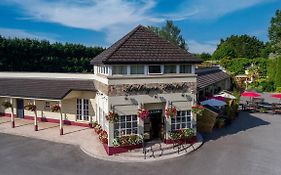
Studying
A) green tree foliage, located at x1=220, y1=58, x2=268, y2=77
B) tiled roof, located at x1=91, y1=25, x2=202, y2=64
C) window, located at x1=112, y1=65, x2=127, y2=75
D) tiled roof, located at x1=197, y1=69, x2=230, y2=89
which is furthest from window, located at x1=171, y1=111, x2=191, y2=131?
green tree foliage, located at x1=220, y1=58, x2=268, y2=77

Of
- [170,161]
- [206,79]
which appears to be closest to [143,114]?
[170,161]

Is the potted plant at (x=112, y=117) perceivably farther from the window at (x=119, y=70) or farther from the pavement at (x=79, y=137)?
the window at (x=119, y=70)

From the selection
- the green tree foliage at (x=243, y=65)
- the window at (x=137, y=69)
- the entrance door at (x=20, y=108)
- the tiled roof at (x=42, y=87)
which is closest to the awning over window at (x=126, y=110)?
the window at (x=137, y=69)

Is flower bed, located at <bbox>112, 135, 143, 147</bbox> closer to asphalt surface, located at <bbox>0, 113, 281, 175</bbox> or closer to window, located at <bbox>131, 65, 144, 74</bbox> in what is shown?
asphalt surface, located at <bbox>0, 113, 281, 175</bbox>

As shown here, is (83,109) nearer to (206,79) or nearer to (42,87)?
(42,87)

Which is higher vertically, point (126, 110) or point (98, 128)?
point (126, 110)

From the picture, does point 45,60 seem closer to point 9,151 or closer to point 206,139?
point 9,151
